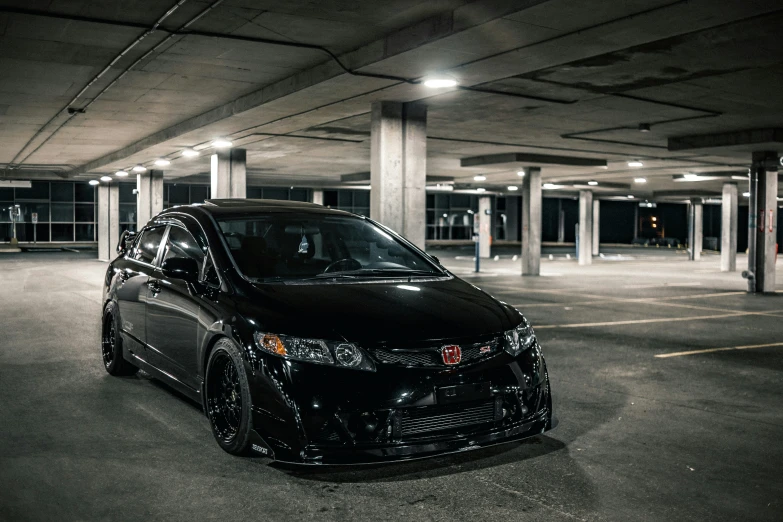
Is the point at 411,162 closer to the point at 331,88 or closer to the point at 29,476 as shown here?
the point at 331,88

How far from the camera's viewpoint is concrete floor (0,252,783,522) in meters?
4.17

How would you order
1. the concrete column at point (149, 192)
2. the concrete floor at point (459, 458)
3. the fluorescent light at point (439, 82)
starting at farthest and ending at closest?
1. the concrete column at point (149, 192)
2. the fluorescent light at point (439, 82)
3. the concrete floor at point (459, 458)

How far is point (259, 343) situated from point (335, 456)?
0.85 metres

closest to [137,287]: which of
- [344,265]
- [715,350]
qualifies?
[344,265]

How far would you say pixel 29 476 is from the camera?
4.63 meters

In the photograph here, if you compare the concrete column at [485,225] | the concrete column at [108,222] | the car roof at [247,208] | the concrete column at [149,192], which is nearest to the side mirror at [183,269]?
the car roof at [247,208]

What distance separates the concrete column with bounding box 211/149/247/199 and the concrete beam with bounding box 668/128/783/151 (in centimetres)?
1204

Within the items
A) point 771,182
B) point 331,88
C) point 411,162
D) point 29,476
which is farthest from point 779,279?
point 29,476

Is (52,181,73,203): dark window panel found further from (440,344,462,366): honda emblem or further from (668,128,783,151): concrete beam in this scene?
(440,344,462,366): honda emblem

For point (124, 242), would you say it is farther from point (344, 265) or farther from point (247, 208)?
point (344, 265)

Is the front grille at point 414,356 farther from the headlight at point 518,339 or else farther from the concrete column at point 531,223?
the concrete column at point 531,223

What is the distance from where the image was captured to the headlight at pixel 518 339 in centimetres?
482

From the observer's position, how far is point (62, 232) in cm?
5097

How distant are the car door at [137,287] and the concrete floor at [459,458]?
1.61 feet
